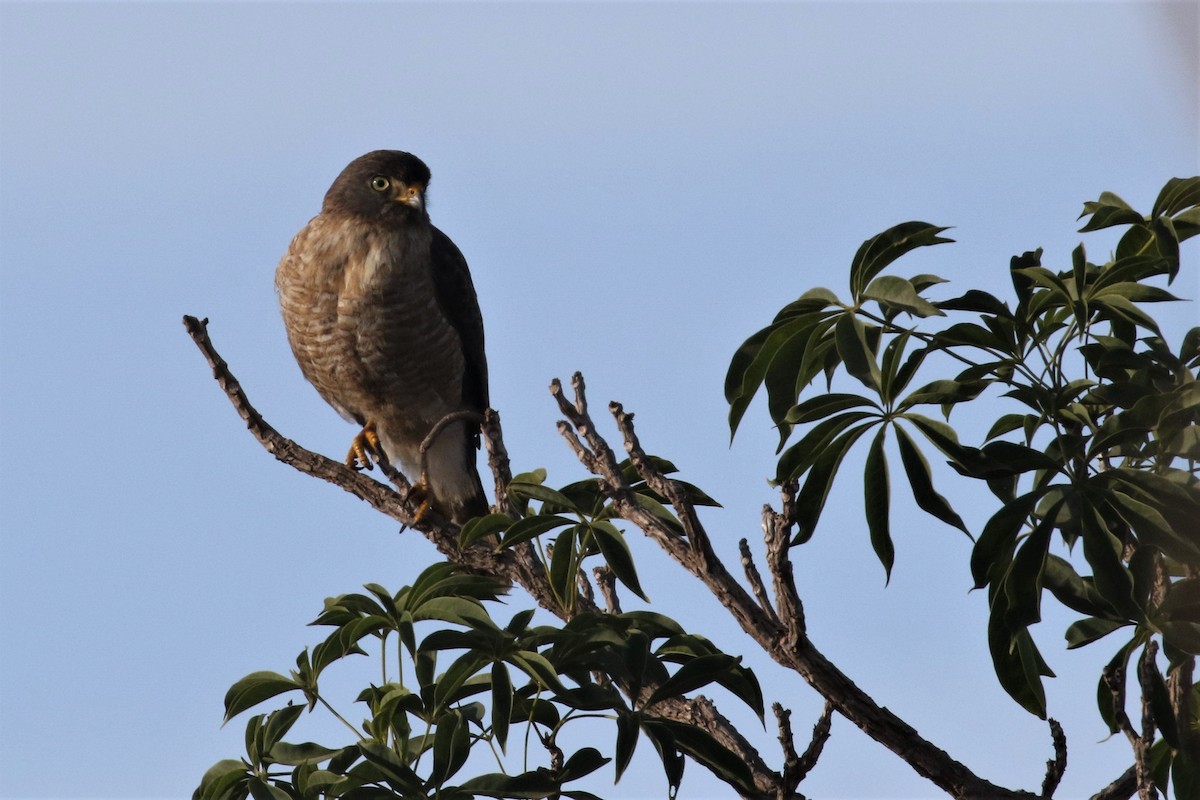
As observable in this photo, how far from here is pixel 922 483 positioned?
8.21 feet

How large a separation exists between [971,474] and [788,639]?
1.79 feet

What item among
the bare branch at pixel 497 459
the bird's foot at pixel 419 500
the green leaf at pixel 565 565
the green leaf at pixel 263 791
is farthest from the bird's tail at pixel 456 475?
the green leaf at pixel 263 791

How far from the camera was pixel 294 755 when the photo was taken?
2.73 metres

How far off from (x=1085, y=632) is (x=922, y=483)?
0.62m

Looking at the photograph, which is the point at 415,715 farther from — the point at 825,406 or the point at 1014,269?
the point at 1014,269

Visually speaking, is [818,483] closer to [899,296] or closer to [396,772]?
[899,296]

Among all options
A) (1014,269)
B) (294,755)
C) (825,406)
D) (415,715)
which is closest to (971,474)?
(825,406)

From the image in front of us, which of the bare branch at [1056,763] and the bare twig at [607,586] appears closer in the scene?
the bare branch at [1056,763]

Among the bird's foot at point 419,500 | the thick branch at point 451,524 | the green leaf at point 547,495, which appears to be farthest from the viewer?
the bird's foot at point 419,500

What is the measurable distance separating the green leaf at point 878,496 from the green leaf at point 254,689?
4.32 feet

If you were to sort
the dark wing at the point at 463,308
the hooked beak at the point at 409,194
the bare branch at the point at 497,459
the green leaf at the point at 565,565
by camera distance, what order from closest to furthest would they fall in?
the green leaf at the point at 565,565, the bare branch at the point at 497,459, the dark wing at the point at 463,308, the hooked beak at the point at 409,194

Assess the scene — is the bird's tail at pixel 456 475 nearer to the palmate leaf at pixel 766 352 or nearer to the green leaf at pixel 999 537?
the palmate leaf at pixel 766 352

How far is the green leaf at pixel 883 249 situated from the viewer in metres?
2.54

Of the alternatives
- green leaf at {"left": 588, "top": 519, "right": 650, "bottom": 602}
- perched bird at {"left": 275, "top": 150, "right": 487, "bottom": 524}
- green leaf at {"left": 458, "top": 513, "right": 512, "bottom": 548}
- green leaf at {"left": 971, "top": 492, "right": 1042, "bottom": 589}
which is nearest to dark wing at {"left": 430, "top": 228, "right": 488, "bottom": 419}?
perched bird at {"left": 275, "top": 150, "right": 487, "bottom": 524}
